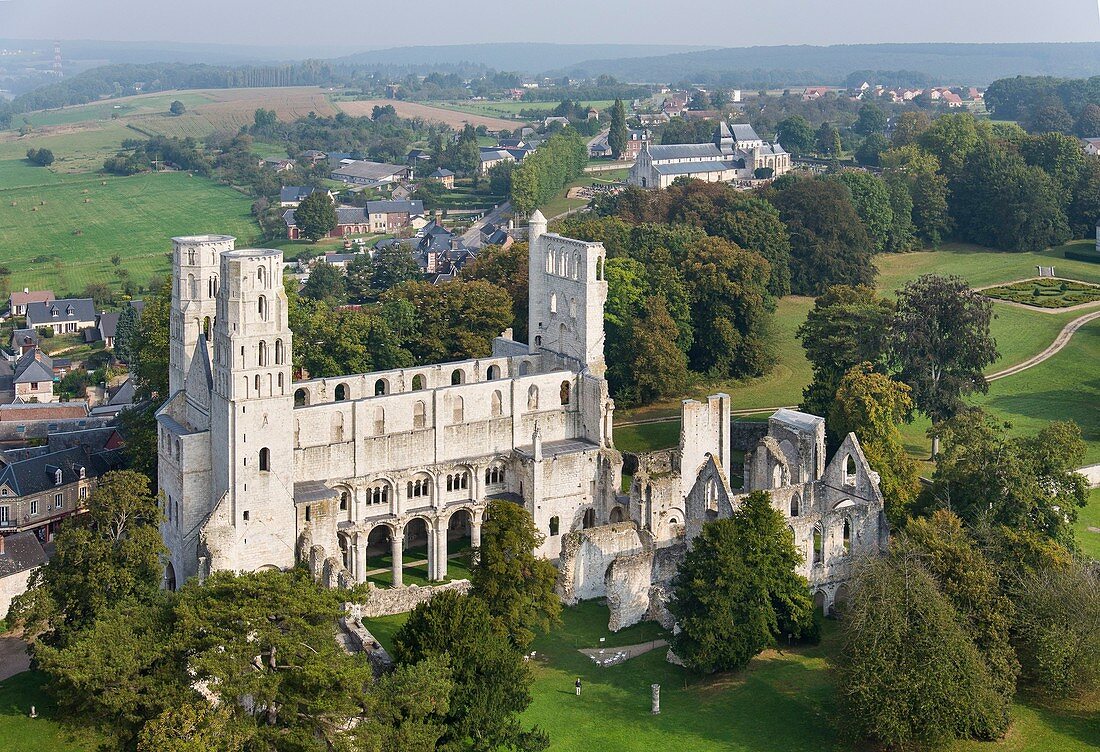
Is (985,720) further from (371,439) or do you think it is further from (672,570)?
(371,439)

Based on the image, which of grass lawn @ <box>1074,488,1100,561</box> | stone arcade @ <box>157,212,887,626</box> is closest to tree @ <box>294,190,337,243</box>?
stone arcade @ <box>157,212,887,626</box>

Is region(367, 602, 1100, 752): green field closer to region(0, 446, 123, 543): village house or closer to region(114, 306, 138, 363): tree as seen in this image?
region(0, 446, 123, 543): village house

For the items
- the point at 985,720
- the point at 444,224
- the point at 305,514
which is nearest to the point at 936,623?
the point at 985,720

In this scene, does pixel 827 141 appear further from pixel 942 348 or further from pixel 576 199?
pixel 942 348

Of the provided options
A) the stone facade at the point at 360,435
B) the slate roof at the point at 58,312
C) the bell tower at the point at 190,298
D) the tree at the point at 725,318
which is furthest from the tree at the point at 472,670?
the slate roof at the point at 58,312

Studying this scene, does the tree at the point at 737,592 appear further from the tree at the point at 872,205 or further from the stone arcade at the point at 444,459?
the tree at the point at 872,205

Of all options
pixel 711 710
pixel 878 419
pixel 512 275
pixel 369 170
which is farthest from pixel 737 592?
pixel 369 170
